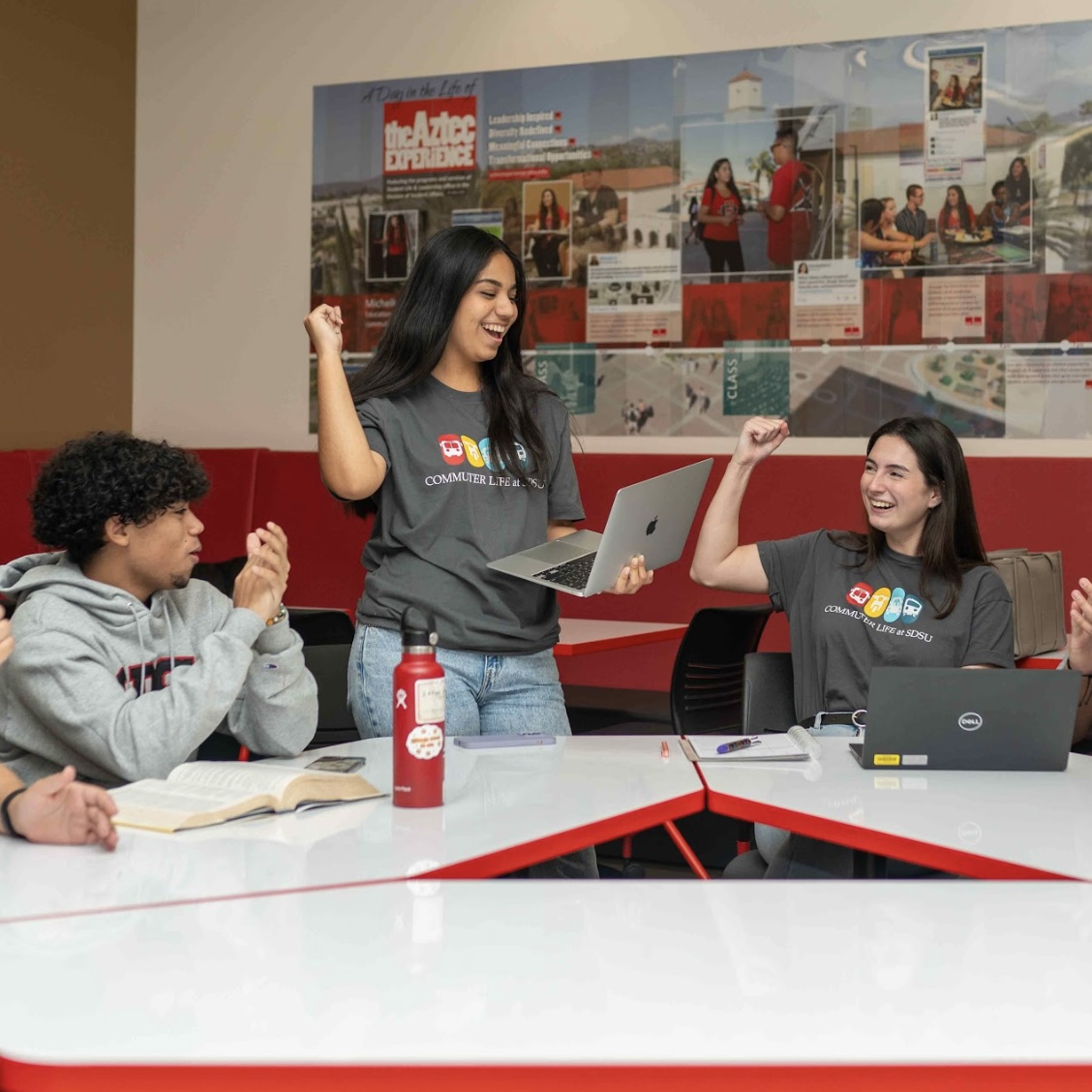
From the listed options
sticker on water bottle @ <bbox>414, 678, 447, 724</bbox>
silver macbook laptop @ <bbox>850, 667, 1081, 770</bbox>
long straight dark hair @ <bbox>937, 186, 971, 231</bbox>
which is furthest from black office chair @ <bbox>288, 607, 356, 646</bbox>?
long straight dark hair @ <bbox>937, 186, 971, 231</bbox>

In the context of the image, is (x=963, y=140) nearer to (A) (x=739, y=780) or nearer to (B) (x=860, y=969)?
(A) (x=739, y=780)

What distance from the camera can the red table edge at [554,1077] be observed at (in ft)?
3.13

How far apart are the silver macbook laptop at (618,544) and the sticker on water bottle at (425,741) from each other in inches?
22.3

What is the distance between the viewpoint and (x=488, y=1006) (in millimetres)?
1058

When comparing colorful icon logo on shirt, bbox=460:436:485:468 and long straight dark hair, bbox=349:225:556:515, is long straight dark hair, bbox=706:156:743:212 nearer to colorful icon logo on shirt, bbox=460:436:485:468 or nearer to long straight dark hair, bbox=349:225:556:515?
long straight dark hair, bbox=349:225:556:515

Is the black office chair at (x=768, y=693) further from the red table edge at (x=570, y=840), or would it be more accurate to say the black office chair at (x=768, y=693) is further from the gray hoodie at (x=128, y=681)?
the gray hoodie at (x=128, y=681)

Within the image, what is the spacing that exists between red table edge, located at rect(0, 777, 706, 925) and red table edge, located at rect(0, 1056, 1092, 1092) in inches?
3.4

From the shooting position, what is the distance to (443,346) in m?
2.47

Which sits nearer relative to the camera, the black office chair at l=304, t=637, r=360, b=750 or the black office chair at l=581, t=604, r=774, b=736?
the black office chair at l=304, t=637, r=360, b=750

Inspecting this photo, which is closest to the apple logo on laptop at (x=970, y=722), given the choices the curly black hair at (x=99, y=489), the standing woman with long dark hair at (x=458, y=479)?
the standing woman with long dark hair at (x=458, y=479)

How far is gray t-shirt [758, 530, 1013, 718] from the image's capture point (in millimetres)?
2561

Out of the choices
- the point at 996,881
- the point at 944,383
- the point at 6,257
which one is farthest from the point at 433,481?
the point at 6,257

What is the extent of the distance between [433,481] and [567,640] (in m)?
1.53

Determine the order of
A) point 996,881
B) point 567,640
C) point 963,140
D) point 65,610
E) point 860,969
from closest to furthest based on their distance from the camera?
point 860,969 → point 996,881 → point 65,610 → point 567,640 → point 963,140
